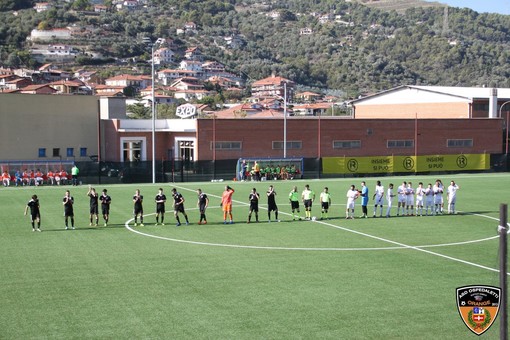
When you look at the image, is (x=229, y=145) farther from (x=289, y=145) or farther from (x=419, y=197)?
(x=419, y=197)

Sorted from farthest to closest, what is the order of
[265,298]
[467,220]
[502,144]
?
[502,144], [467,220], [265,298]

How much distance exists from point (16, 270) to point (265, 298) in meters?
8.34

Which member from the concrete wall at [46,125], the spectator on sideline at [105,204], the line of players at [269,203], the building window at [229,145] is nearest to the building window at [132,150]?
the concrete wall at [46,125]

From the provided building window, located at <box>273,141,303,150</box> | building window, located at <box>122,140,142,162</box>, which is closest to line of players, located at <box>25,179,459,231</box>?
building window, located at <box>273,141,303,150</box>

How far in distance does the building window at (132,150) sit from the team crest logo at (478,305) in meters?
57.4

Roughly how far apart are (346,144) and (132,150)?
20177mm

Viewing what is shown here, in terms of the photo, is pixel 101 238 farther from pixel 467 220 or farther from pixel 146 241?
pixel 467 220

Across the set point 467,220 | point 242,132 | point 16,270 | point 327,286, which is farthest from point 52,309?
point 242,132

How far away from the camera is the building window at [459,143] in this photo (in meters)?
69.8

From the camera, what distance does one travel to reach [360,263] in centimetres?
2302

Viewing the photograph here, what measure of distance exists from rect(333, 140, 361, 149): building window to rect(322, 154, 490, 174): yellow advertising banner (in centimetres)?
383

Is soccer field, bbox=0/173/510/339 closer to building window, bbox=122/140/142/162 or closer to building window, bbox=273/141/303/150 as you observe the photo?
building window, bbox=273/141/303/150

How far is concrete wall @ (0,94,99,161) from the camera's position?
64125mm

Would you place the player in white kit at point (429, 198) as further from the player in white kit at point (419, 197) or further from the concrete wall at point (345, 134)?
the concrete wall at point (345, 134)
